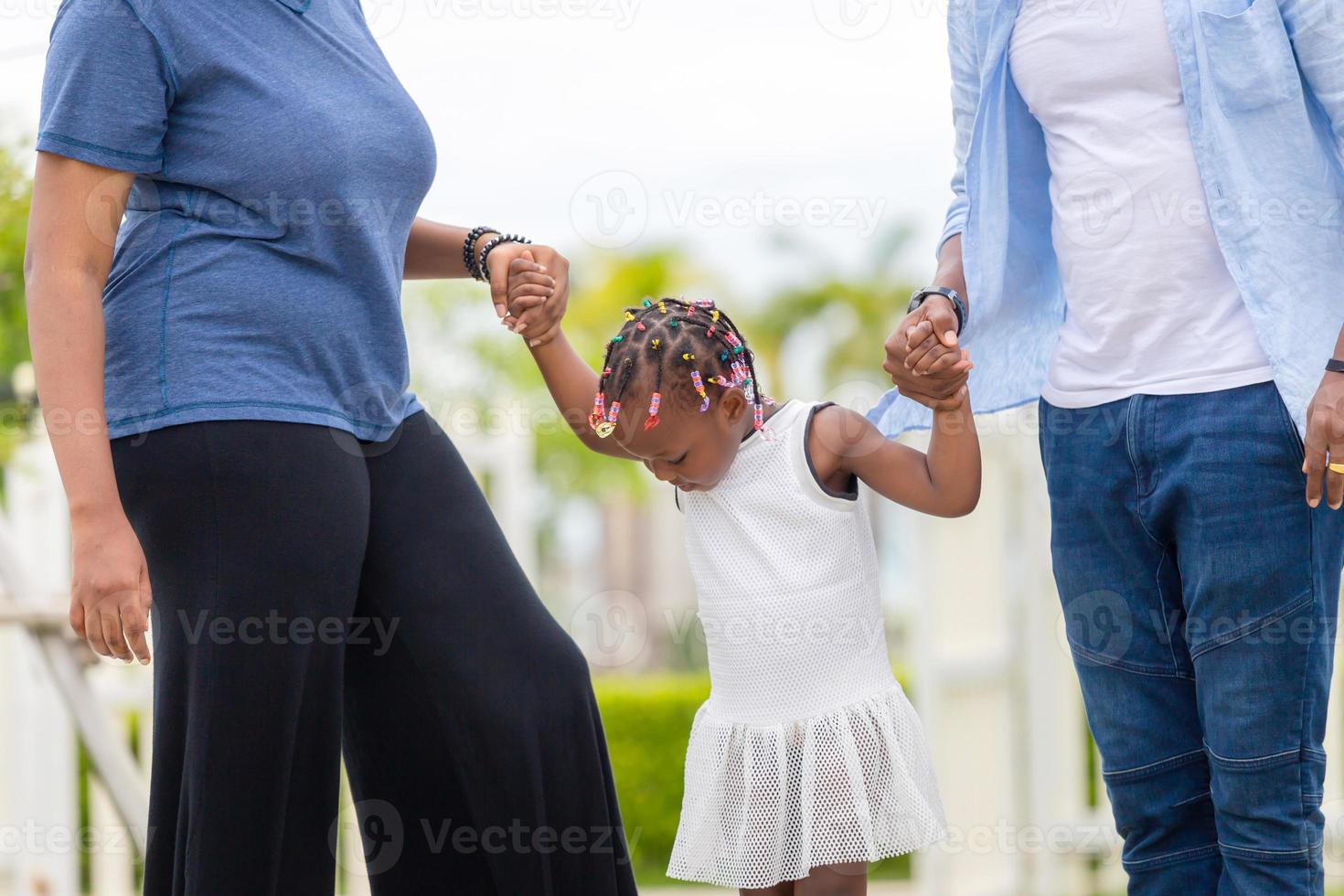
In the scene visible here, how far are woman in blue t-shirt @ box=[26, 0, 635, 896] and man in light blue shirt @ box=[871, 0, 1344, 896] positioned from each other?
0.74m

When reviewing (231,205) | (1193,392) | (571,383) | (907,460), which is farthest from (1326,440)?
(231,205)

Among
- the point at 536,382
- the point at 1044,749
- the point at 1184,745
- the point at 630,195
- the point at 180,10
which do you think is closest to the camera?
the point at 180,10

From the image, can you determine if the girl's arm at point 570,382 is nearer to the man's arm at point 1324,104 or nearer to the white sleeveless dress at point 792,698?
the white sleeveless dress at point 792,698

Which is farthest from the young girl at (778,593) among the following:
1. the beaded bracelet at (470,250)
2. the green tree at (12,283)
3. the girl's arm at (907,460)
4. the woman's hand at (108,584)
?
the green tree at (12,283)

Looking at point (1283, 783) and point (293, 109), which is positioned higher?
point (293, 109)

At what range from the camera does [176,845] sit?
1792mm

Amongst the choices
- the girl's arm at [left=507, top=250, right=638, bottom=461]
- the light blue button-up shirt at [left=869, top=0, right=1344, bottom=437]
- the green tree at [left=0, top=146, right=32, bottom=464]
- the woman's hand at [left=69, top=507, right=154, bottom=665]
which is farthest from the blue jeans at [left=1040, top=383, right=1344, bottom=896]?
the green tree at [left=0, top=146, right=32, bottom=464]

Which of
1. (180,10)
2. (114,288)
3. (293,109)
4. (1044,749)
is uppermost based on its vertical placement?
(180,10)

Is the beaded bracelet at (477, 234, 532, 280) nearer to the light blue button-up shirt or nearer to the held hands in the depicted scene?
the held hands

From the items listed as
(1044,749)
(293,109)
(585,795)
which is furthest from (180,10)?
(1044,749)

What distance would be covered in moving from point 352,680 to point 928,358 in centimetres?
98

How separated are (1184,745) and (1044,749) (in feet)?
9.29

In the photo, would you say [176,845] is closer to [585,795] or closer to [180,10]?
[585,795]

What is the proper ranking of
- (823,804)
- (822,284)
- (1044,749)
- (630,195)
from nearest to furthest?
1. (823,804)
2. (630,195)
3. (1044,749)
4. (822,284)
